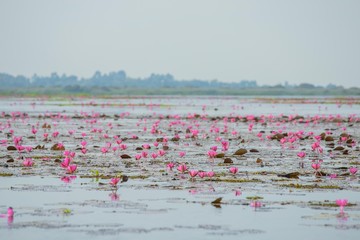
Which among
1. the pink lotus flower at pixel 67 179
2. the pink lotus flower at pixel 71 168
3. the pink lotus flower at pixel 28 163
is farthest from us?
the pink lotus flower at pixel 28 163

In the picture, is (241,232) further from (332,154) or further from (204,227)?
(332,154)

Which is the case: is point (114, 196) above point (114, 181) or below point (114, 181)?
below

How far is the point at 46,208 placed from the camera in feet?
39.7

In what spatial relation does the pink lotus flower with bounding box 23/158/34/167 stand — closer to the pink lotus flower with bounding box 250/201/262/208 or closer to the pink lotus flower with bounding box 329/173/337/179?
the pink lotus flower with bounding box 250/201/262/208

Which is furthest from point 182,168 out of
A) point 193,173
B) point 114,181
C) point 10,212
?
point 10,212

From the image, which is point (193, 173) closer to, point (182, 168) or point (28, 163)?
point (182, 168)

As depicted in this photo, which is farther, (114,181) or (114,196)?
(114,181)

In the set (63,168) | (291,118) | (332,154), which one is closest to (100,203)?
(63,168)

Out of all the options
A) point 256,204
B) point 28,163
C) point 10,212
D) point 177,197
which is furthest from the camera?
point 28,163

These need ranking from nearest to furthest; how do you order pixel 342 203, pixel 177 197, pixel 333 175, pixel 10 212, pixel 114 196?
pixel 10 212 → pixel 342 203 → pixel 177 197 → pixel 114 196 → pixel 333 175

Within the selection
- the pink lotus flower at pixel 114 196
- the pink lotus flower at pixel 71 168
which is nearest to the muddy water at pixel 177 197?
the pink lotus flower at pixel 114 196

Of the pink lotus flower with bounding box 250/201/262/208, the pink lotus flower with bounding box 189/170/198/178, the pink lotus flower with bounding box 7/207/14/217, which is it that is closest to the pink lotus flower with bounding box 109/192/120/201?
the pink lotus flower with bounding box 189/170/198/178

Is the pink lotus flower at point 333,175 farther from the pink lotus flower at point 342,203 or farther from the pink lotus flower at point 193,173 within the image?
the pink lotus flower at point 342,203

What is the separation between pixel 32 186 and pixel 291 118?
27.9 m
